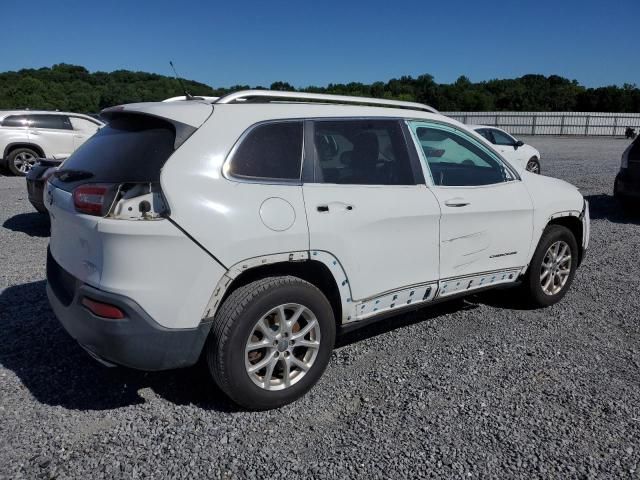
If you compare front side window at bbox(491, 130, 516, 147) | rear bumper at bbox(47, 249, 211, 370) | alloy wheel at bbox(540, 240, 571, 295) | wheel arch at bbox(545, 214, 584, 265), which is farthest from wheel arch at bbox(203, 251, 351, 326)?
front side window at bbox(491, 130, 516, 147)

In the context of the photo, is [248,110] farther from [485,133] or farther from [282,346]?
Result: [485,133]

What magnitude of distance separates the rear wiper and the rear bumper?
0.58 meters

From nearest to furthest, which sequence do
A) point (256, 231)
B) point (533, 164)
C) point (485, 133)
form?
point (256, 231) → point (485, 133) → point (533, 164)

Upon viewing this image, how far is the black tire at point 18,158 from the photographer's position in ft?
44.0

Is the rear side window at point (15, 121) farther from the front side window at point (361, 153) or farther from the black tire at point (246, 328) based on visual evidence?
the black tire at point (246, 328)

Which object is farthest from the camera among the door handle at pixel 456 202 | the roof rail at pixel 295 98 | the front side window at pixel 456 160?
the front side window at pixel 456 160

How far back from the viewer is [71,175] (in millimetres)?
3164

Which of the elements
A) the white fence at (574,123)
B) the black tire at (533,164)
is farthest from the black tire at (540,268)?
the white fence at (574,123)

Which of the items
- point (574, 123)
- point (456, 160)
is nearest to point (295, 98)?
point (456, 160)

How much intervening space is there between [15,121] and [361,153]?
12.5 meters

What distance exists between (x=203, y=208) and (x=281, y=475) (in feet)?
4.47

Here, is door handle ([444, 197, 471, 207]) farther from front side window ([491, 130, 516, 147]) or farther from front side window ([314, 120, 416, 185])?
front side window ([491, 130, 516, 147])

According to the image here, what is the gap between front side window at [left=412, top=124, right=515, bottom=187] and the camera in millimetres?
3891

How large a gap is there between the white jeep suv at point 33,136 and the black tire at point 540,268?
12.0m
